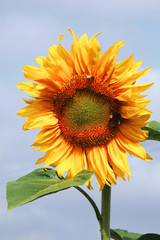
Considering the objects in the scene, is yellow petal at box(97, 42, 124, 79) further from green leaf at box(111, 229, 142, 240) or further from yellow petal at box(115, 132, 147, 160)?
green leaf at box(111, 229, 142, 240)

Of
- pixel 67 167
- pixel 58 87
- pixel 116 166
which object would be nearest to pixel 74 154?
pixel 67 167

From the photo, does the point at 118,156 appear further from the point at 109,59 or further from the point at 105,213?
the point at 109,59

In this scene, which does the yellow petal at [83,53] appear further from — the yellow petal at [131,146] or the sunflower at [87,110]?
the yellow petal at [131,146]

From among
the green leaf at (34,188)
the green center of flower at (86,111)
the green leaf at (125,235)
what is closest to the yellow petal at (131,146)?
the green center of flower at (86,111)

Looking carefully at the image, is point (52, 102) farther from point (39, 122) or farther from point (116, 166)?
point (116, 166)

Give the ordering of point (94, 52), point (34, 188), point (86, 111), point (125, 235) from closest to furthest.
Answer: point (34, 188) → point (94, 52) → point (86, 111) → point (125, 235)

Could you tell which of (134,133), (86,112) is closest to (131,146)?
(134,133)
